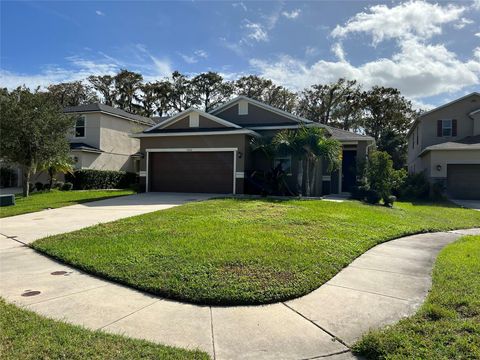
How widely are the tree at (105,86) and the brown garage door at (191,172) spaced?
29362 millimetres

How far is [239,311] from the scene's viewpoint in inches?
167

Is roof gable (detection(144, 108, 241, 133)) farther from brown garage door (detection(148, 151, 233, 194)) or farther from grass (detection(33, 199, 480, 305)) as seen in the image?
grass (detection(33, 199, 480, 305))

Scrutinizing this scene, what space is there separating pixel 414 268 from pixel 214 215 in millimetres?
5657

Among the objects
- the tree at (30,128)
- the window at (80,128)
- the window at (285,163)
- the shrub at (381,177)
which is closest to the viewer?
the shrub at (381,177)

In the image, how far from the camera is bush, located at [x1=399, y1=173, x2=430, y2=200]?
21.0 meters

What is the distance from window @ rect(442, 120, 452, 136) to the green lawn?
1058 inches

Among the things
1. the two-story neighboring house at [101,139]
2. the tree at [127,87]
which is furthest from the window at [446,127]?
the tree at [127,87]

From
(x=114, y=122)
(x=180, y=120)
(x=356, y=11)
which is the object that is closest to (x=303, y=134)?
(x=356, y=11)

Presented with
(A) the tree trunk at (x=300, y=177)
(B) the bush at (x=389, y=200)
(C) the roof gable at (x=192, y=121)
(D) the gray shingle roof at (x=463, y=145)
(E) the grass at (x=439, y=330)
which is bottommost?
(E) the grass at (x=439, y=330)

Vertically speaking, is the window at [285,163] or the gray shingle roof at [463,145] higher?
the gray shingle roof at [463,145]

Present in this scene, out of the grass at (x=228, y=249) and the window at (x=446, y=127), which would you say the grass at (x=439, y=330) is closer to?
the grass at (x=228, y=249)

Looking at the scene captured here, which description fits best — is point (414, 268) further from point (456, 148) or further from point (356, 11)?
point (456, 148)

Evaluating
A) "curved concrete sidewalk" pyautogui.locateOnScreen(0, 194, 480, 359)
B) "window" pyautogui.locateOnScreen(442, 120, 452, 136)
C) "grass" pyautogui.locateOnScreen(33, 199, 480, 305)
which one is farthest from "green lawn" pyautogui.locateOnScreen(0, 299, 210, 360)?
"window" pyautogui.locateOnScreen(442, 120, 452, 136)

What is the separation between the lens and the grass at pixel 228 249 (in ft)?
16.0
